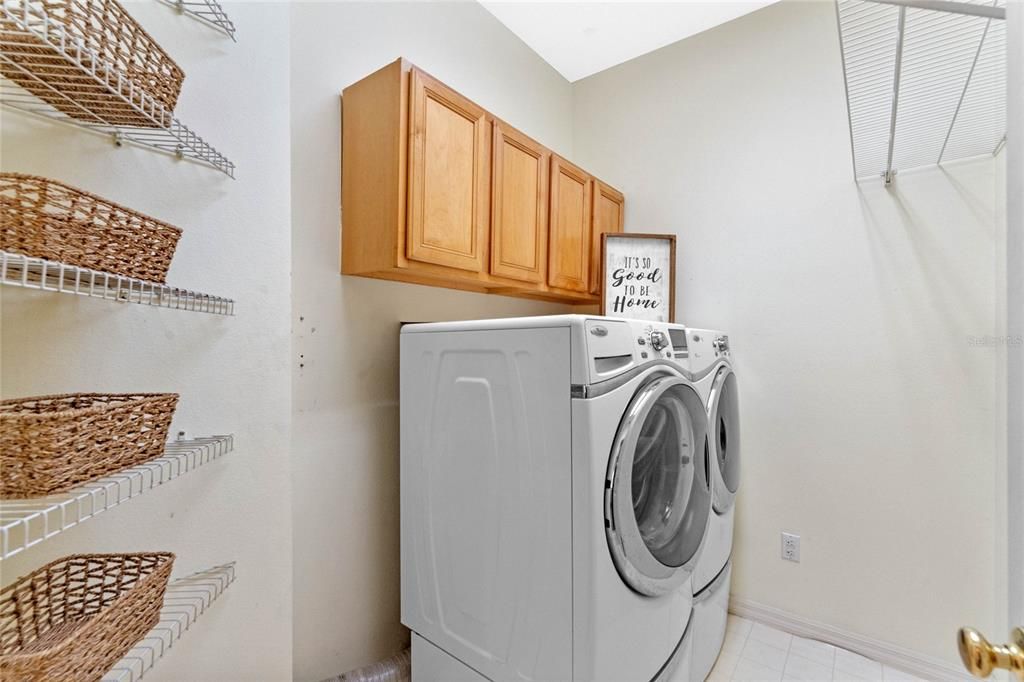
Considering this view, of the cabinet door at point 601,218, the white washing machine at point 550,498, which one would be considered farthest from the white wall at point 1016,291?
the cabinet door at point 601,218

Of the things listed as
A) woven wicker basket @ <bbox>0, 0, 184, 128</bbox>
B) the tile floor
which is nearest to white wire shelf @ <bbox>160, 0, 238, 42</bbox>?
woven wicker basket @ <bbox>0, 0, 184, 128</bbox>

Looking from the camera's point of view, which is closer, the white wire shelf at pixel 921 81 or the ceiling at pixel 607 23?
the white wire shelf at pixel 921 81

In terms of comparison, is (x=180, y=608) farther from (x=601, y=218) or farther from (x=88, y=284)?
(x=601, y=218)

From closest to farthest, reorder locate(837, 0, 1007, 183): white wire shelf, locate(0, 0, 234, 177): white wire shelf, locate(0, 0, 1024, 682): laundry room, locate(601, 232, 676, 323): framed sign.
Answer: locate(0, 0, 234, 177): white wire shelf
locate(0, 0, 1024, 682): laundry room
locate(837, 0, 1007, 183): white wire shelf
locate(601, 232, 676, 323): framed sign

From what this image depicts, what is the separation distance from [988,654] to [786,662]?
5.80 ft

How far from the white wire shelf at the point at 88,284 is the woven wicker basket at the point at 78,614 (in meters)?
0.45

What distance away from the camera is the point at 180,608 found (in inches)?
39.9

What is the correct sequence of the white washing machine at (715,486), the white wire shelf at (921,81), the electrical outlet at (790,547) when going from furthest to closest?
1. the electrical outlet at (790,547)
2. the white washing machine at (715,486)
3. the white wire shelf at (921,81)

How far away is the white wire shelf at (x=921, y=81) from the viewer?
3.74ft

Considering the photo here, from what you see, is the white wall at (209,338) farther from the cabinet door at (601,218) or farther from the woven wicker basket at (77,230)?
the cabinet door at (601,218)

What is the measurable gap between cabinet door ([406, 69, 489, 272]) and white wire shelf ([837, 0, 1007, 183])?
1125mm

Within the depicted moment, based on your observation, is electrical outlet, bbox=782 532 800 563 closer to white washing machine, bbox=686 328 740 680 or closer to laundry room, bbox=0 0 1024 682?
laundry room, bbox=0 0 1024 682

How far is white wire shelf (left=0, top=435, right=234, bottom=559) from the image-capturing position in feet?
1.92

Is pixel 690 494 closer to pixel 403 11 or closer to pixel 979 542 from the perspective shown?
pixel 979 542
